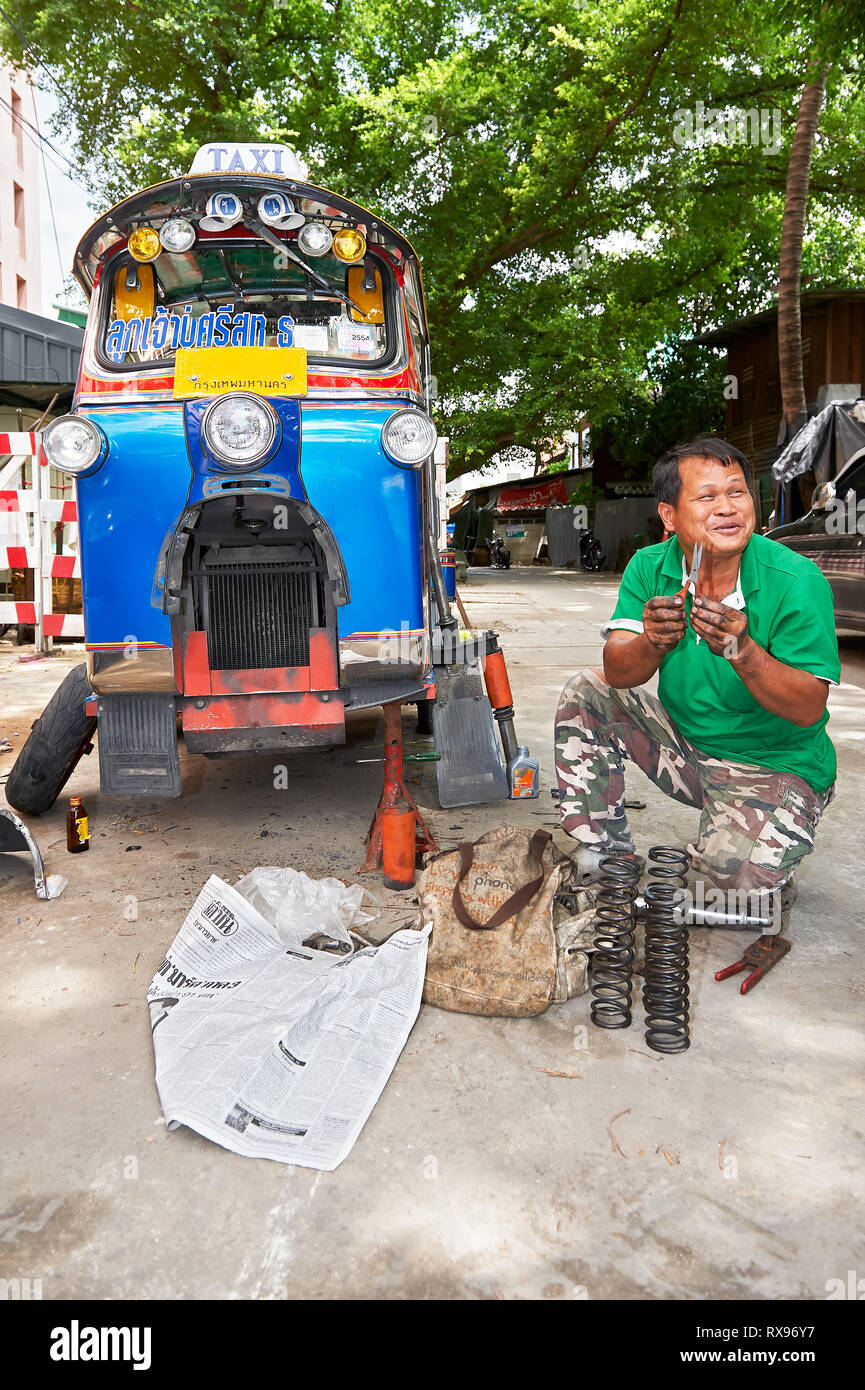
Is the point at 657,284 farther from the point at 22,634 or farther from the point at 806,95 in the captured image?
the point at 22,634

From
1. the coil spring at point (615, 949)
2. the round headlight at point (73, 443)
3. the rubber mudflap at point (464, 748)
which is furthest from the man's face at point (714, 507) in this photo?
the round headlight at point (73, 443)

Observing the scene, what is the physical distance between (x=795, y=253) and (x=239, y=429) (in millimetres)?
12858

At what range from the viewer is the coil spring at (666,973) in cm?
231

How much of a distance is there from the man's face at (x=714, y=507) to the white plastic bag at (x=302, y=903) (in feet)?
5.06

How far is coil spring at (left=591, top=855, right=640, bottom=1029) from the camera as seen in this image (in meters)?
2.41

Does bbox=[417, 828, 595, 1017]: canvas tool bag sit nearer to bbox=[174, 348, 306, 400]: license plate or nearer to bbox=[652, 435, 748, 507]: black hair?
bbox=[652, 435, 748, 507]: black hair

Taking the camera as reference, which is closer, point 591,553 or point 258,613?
point 258,613

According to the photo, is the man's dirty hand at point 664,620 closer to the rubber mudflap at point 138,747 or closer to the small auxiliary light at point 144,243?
the rubber mudflap at point 138,747

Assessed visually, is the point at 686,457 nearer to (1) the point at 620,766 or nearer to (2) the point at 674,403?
(1) the point at 620,766

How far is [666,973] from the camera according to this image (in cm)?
234

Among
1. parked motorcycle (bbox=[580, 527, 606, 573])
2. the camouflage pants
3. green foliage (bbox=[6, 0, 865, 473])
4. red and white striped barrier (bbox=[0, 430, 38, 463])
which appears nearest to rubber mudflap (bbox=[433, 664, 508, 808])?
the camouflage pants

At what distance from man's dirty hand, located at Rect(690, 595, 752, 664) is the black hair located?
1.78 ft

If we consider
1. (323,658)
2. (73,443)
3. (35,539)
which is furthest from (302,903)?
(35,539)

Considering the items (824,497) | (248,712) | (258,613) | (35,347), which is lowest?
(248,712)
